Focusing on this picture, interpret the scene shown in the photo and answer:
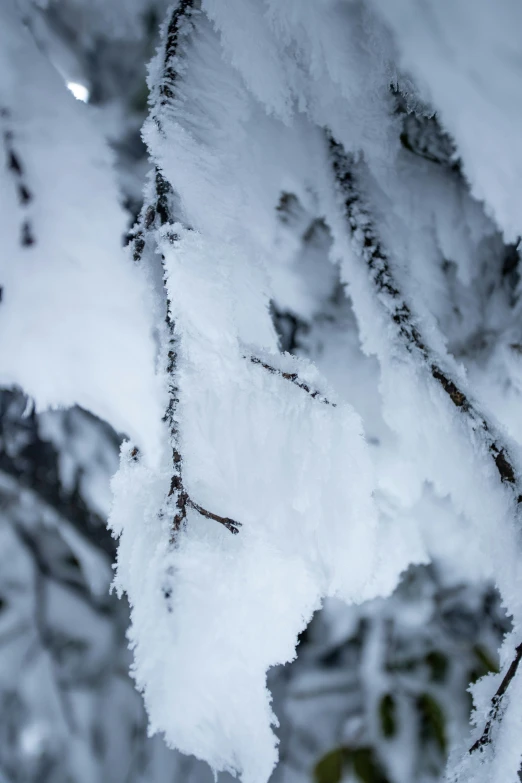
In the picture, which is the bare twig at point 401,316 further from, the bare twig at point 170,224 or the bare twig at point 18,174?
the bare twig at point 18,174

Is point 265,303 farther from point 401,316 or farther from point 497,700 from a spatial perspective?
point 497,700

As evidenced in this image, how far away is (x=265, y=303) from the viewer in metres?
0.45

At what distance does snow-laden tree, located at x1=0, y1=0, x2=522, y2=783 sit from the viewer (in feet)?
0.94

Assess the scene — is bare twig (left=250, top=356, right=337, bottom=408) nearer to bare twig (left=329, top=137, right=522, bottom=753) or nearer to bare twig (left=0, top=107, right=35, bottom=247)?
bare twig (left=329, top=137, right=522, bottom=753)

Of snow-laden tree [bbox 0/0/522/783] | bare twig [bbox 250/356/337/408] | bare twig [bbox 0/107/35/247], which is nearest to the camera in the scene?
snow-laden tree [bbox 0/0/522/783]

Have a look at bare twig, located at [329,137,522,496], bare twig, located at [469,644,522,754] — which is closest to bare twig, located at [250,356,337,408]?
bare twig, located at [329,137,522,496]

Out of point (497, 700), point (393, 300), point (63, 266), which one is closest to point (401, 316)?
point (393, 300)

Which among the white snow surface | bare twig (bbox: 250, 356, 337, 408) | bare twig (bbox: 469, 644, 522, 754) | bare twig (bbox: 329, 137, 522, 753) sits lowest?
the white snow surface

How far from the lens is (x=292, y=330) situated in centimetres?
86

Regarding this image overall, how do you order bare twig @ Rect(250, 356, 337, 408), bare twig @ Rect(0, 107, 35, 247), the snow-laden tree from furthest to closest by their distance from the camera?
bare twig @ Rect(0, 107, 35, 247) → bare twig @ Rect(250, 356, 337, 408) → the snow-laden tree

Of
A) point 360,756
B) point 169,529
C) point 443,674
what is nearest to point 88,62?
point 169,529

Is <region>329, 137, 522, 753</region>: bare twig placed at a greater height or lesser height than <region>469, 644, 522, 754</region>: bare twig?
greater

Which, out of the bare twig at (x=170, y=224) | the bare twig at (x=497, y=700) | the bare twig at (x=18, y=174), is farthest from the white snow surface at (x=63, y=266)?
the bare twig at (x=497, y=700)

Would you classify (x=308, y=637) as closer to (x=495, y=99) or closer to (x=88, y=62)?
(x=495, y=99)
